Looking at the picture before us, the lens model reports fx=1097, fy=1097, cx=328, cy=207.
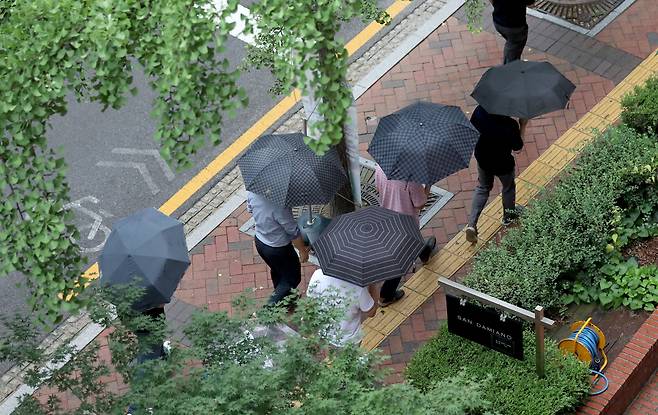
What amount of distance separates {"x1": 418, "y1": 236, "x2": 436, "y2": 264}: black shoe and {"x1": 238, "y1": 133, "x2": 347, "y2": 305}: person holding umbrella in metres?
1.27

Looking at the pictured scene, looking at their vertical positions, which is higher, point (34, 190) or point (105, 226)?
point (34, 190)

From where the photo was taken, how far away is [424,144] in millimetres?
9422

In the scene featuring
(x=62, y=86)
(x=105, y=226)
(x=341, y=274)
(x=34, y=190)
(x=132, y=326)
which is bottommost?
(x=105, y=226)

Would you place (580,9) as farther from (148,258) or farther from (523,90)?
(148,258)

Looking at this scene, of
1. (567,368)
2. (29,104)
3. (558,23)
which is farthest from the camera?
(558,23)

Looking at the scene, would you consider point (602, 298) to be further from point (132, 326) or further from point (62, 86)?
point (62, 86)

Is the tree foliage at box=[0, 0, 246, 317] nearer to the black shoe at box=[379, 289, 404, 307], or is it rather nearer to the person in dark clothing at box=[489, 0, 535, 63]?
the black shoe at box=[379, 289, 404, 307]

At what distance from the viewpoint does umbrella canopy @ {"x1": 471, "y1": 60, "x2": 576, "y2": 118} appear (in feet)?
32.3

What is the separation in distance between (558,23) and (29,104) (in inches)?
316

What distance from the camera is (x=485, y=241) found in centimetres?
1062

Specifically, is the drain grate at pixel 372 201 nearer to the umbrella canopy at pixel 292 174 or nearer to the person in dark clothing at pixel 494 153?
the person in dark clothing at pixel 494 153

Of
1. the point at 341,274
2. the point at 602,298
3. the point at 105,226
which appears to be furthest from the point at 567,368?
the point at 105,226

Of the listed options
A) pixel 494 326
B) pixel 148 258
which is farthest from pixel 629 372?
pixel 148 258

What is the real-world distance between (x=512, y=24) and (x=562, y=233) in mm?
3258
